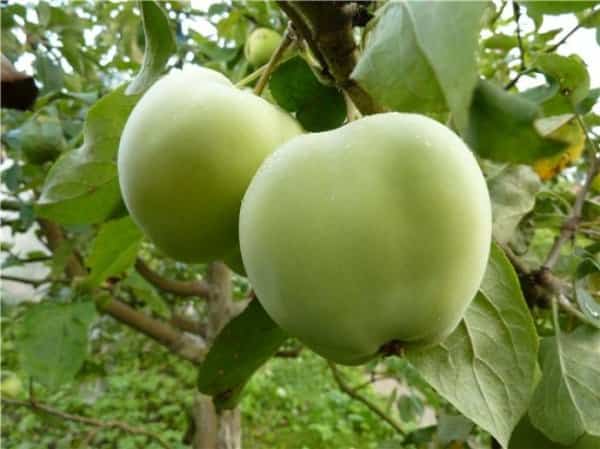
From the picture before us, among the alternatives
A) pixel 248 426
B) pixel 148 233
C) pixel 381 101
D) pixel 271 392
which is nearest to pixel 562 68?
pixel 381 101

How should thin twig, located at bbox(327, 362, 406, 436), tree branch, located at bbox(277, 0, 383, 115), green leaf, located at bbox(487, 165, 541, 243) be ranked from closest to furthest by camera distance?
tree branch, located at bbox(277, 0, 383, 115) → green leaf, located at bbox(487, 165, 541, 243) → thin twig, located at bbox(327, 362, 406, 436)

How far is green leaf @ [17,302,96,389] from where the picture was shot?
0.94 meters

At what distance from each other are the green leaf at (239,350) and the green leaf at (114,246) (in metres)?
0.17

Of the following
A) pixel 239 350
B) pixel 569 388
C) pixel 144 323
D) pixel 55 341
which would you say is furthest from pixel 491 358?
pixel 144 323

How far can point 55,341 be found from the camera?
0.98 m

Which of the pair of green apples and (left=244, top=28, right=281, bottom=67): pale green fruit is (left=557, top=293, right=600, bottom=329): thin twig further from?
(left=244, top=28, right=281, bottom=67): pale green fruit

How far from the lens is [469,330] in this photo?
1.44 ft

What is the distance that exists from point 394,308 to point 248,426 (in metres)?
1.97

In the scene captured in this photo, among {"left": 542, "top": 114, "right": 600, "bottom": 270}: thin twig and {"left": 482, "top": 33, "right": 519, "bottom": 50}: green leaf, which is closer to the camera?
{"left": 542, "top": 114, "right": 600, "bottom": 270}: thin twig

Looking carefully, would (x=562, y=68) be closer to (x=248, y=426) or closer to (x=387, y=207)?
(x=387, y=207)

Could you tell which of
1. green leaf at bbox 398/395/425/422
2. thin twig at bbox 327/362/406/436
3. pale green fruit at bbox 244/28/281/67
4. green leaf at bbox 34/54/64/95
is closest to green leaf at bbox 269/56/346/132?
pale green fruit at bbox 244/28/281/67

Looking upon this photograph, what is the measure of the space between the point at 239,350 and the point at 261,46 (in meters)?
0.57

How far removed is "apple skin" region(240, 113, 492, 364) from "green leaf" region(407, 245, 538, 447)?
10 centimetres

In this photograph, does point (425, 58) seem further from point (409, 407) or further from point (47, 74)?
point (409, 407)
